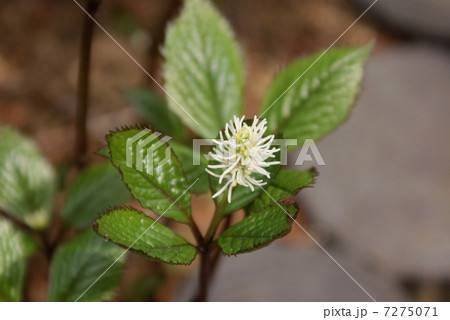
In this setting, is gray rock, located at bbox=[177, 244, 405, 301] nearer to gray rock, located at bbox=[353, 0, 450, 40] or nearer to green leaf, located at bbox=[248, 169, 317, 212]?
green leaf, located at bbox=[248, 169, 317, 212]

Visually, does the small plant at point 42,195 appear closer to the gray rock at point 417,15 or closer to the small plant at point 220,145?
the small plant at point 220,145

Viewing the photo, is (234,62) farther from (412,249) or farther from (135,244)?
(412,249)

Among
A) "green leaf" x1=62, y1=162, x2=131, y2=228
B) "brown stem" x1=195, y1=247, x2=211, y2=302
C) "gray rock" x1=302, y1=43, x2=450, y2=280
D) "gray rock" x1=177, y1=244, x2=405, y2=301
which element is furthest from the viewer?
"gray rock" x1=302, y1=43, x2=450, y2=280

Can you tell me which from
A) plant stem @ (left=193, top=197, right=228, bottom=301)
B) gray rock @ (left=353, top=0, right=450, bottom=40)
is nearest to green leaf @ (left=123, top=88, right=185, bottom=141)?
plant stem @ (left=193, top=197, right=228, bottom=301)

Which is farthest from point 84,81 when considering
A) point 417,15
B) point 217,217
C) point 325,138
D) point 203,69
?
point 417,15

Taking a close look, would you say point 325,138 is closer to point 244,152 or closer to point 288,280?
point 288,280

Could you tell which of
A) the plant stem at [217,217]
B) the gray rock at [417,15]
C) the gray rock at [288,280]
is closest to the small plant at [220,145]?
the plant stem at [217,217]

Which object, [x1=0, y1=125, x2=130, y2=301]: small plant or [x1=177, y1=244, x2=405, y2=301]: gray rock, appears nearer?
[x1=0, y1=125, x2=130, y2=301]: small plant
